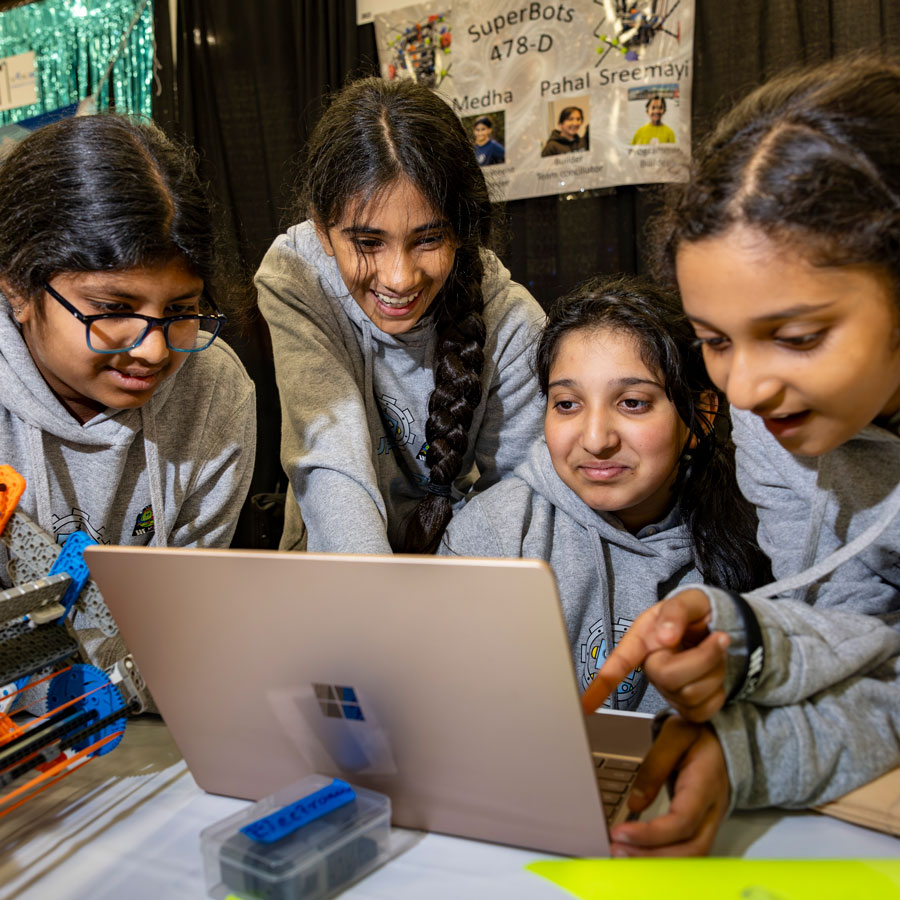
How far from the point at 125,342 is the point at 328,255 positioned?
0.49 m

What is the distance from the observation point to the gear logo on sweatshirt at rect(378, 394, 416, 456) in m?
1.55

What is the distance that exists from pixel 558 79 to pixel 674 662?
2.39 meters

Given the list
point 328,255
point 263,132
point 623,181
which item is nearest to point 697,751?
point 328,255

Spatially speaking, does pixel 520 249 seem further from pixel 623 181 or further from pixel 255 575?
pixel 255 575

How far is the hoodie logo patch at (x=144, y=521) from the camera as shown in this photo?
49.3 inches

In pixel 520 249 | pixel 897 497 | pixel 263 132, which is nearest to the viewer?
pixel 897 497

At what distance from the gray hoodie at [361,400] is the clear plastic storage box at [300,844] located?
1.80ft

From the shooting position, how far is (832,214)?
73cm

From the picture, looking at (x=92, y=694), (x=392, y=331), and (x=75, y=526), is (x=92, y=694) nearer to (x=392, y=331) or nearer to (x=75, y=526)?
(x=75, y=526)

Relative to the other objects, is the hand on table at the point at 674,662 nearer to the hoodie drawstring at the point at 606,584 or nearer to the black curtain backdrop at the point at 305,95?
the hoodie drawstring at the point at 606,584

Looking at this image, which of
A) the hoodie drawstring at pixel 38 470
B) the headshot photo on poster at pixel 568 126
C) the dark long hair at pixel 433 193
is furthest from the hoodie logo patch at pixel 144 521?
the headshot photo on poster at pixel 568 126

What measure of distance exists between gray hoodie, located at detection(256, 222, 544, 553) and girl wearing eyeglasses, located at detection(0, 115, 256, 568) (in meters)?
0.13

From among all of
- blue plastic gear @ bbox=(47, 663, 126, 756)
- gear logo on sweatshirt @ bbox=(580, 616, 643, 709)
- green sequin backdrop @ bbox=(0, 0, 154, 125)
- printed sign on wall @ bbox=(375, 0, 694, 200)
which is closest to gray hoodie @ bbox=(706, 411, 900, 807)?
gear logo on sweatshirt @ bbox=(580, 616, 643, 709)

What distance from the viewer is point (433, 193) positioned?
130 centimetres
